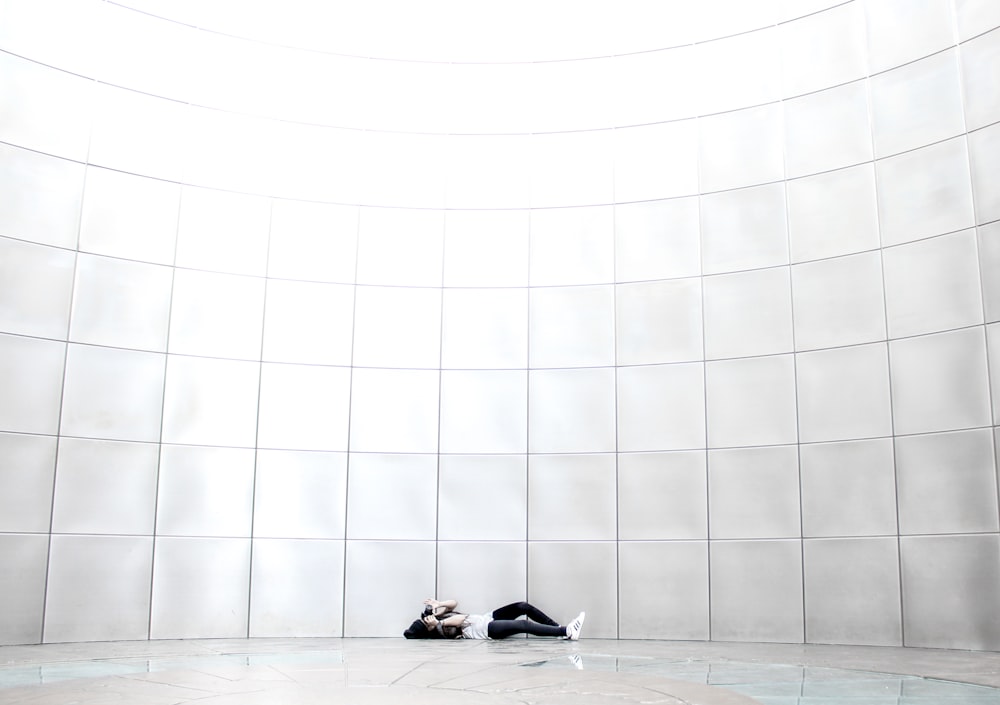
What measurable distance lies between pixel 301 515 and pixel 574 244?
4.63m

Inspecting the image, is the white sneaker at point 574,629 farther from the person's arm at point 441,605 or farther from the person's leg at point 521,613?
the person's arm at point 441,605

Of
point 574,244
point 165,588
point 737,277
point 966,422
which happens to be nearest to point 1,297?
point 165,588

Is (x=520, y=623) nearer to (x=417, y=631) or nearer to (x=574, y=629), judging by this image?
(x=574, y=629)

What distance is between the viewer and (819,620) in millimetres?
9445

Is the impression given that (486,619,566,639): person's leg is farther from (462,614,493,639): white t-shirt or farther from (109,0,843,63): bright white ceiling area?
(109,0,843,63): bright white ceiling area

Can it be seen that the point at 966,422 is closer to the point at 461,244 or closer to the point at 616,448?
the point at 616,448

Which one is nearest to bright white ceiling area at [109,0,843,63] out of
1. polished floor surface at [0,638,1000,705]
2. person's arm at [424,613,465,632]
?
person's arm at [424,613,465,632]

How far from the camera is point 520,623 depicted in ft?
32.2

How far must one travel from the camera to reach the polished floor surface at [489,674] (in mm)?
5434

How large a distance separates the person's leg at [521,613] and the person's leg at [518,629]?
0.16 meters

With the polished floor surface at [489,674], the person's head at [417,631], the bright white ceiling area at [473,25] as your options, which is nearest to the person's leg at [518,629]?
the polished floor surface at [489,674]

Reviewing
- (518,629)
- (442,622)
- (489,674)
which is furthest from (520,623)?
(489,674)

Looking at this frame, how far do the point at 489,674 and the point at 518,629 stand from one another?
10.8ft

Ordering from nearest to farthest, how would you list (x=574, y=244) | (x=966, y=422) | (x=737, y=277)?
(x=966, y=422), (x=737, y=277), (x=574, y=244)
